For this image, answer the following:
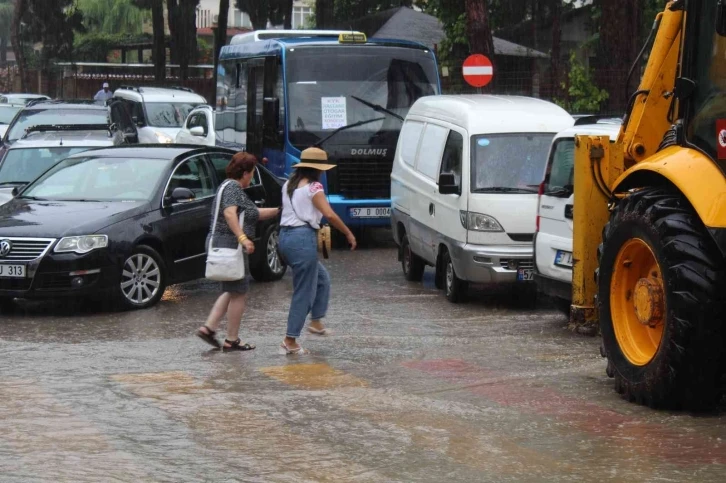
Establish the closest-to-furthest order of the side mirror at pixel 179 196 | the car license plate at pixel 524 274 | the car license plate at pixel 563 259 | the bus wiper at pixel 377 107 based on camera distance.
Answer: the car license plate at pixel 563 259 → the car license plate at pixel 524 274 → the side mirror at pixel 179 196 → the bus wiper at pixel 377 107

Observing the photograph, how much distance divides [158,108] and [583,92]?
1154 centimetres

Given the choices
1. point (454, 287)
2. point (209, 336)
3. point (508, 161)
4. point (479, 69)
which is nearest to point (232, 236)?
point (209, 336)

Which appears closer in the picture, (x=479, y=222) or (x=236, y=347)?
(x=236, y=347)

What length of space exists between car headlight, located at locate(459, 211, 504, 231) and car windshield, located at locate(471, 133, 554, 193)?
0.30m

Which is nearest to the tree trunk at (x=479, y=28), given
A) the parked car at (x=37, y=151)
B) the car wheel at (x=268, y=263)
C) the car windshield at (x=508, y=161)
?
the parked car at (x=37, y=151)

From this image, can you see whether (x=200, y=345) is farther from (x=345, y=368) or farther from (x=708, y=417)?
(x=708, y=417)

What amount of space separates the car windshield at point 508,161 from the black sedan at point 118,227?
3001 mm

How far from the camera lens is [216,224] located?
10688 millimetres

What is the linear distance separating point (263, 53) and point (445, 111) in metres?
6.34

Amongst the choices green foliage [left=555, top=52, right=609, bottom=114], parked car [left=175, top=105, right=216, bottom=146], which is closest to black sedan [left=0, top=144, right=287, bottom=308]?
green foliage [left=555, top=52, right=609, bottom=114]

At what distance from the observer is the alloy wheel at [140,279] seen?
13.0m

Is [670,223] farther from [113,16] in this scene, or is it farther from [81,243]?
[113,16]

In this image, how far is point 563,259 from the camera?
11.6 meters

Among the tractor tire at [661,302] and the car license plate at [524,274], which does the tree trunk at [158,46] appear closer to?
the car license plate at [524,274]
